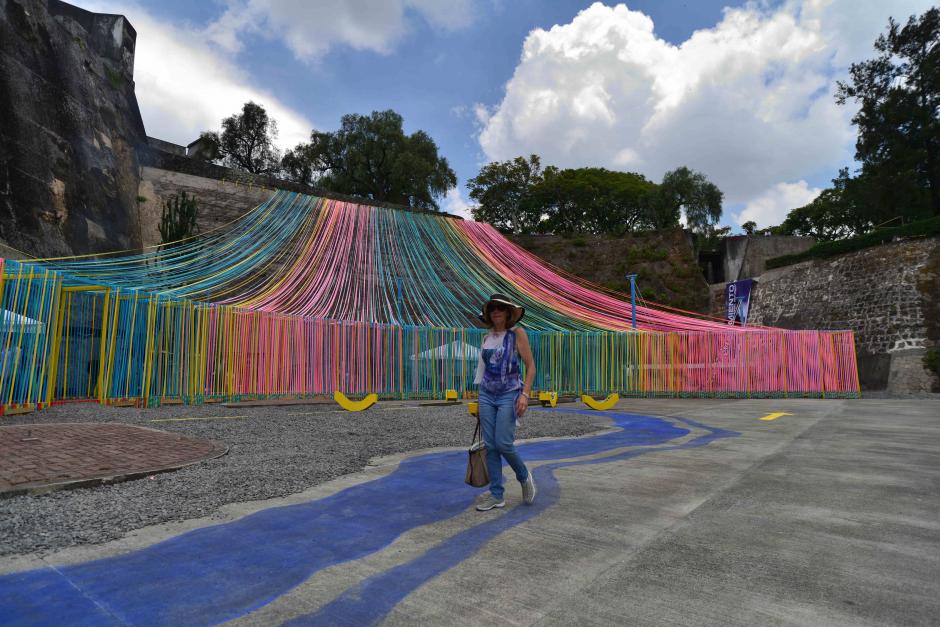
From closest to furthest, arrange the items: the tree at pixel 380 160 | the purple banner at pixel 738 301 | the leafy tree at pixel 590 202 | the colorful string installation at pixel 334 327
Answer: the colorful string installation at pixel 334 327 → the purple banner at pixel 738 301 → the tree at pixel 380 160 → the leafy tree at pixel 590 202

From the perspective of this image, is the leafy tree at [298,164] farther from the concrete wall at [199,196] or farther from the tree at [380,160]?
the concrete wall at [199,196]

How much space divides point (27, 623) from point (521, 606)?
6.52 feet

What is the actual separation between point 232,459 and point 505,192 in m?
36.4

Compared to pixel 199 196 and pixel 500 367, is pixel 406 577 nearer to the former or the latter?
pixel 500 367

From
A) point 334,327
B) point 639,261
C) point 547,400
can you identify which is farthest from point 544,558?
point 639,261

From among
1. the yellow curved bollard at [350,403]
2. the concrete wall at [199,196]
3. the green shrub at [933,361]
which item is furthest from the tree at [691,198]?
the yellow curved bollard at [350,403]

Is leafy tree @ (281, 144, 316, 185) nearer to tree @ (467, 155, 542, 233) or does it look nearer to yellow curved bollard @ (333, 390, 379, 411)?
tree @ (467, 155, 542, 233)

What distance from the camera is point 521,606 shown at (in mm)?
2301

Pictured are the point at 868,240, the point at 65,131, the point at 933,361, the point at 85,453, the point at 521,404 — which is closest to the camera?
the point at 521,404

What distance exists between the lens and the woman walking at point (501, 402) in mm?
3861

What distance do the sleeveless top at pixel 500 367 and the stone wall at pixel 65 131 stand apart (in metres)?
12.9

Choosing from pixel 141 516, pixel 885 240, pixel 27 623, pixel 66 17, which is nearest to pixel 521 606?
pixel 27 623

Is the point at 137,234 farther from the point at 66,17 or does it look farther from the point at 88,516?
the point at 88,516

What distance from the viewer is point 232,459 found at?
17.6ft
